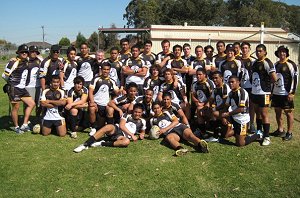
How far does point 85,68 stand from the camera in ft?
29.9

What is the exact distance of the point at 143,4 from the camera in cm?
6694

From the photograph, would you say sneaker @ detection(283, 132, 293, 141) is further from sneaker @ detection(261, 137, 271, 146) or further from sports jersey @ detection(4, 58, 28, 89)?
sports jersey @ detection(4, 58, 28, 89)

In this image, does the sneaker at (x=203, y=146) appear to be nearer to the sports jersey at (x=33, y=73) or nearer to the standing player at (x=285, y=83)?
the standing player at (x=285, y=83)

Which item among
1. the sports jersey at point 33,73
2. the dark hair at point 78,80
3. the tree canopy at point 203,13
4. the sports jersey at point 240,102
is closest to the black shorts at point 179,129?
the sports jersey at point 240,102

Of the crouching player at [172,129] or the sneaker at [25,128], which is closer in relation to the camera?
the crouching player at [172,129]

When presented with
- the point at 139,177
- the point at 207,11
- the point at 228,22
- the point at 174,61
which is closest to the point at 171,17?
the point at 207,11

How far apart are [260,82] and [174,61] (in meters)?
2.30

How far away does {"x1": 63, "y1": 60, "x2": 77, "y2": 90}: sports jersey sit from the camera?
8.89 metres

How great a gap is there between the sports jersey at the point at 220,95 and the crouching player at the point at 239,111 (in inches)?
8.0

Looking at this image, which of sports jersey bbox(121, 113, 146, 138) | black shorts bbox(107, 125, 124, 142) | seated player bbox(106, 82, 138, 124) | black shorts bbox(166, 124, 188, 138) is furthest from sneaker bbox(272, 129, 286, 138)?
black shorts bbox(107, 125, 124, 142)

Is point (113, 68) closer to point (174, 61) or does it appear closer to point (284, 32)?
point (174, 61)

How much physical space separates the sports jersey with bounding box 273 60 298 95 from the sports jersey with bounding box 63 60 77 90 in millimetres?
5040

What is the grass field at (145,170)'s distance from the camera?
525 centimetres

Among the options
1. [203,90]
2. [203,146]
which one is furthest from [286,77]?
[203,146]
